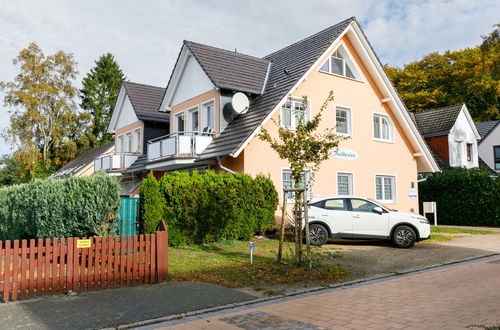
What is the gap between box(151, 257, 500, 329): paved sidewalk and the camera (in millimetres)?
6027

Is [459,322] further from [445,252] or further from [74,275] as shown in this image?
[445,252]

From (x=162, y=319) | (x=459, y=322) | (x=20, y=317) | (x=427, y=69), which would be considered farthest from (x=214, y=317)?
(x=427, y=69)

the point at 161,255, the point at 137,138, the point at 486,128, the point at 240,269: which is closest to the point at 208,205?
the point at 240,269

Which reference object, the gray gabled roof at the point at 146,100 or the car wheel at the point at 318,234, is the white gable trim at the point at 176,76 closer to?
the gray gabled roof at the point at 146,100

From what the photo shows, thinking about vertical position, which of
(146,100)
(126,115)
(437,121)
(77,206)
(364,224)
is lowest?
(364,224)

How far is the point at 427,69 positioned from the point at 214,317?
4553 cm

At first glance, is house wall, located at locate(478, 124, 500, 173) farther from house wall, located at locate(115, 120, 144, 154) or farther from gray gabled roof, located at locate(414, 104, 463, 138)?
house wall, located at locate(115, 120, 144, 154)

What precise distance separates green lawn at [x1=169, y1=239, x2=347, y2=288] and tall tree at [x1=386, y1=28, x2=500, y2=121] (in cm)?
3565

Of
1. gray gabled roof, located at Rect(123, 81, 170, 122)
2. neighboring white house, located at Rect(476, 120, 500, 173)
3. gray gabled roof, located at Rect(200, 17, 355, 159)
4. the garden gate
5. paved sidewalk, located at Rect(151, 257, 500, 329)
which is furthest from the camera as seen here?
neighboring white house, located at Rect(476, 120, 500, 173)

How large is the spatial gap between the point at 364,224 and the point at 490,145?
33447mm

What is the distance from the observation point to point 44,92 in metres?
42.3

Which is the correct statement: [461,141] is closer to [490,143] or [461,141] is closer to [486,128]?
[486,128]

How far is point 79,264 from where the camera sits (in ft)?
27.3

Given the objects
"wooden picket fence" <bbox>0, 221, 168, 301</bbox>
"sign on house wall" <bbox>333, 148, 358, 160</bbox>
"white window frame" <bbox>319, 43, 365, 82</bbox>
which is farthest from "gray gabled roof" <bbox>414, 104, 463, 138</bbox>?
"wooden picket fence" <bbox>0, 221, 168, 301</bbox>
